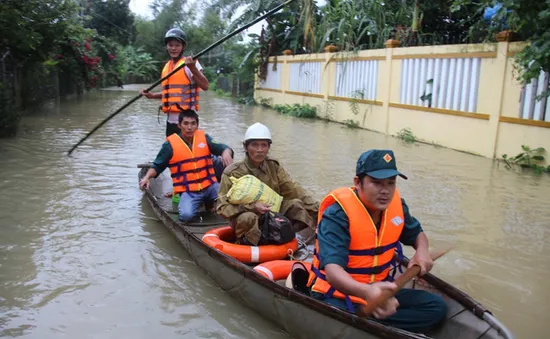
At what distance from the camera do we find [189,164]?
5.26m

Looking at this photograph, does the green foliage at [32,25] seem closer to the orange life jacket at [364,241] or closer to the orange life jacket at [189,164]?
the orange life jacket at [189,164]

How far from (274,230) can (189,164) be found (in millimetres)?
1610

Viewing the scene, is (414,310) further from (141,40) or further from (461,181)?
(141,40)

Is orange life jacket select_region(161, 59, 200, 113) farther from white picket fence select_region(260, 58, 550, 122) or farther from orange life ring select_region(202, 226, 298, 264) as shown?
white picket fence select_region(260, 58, 550, 122)

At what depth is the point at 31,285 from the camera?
4.07 metres

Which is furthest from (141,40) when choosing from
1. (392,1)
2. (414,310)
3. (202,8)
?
(414,310)

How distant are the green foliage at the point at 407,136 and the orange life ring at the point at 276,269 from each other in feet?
24.9

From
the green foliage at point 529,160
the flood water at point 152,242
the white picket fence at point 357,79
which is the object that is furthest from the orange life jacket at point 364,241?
the white picket fence at point 357,79

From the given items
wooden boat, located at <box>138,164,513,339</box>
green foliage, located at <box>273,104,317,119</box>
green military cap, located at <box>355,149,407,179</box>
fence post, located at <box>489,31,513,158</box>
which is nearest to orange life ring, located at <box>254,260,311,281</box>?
wooden boat, located at <box>138,164,513,339</box>

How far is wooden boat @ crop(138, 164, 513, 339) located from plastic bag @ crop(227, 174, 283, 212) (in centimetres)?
45

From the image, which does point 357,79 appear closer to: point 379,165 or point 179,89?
point 179,89

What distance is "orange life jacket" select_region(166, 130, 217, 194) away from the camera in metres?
5.23

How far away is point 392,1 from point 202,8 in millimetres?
32796

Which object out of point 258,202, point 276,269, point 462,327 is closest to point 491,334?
point 462,327
